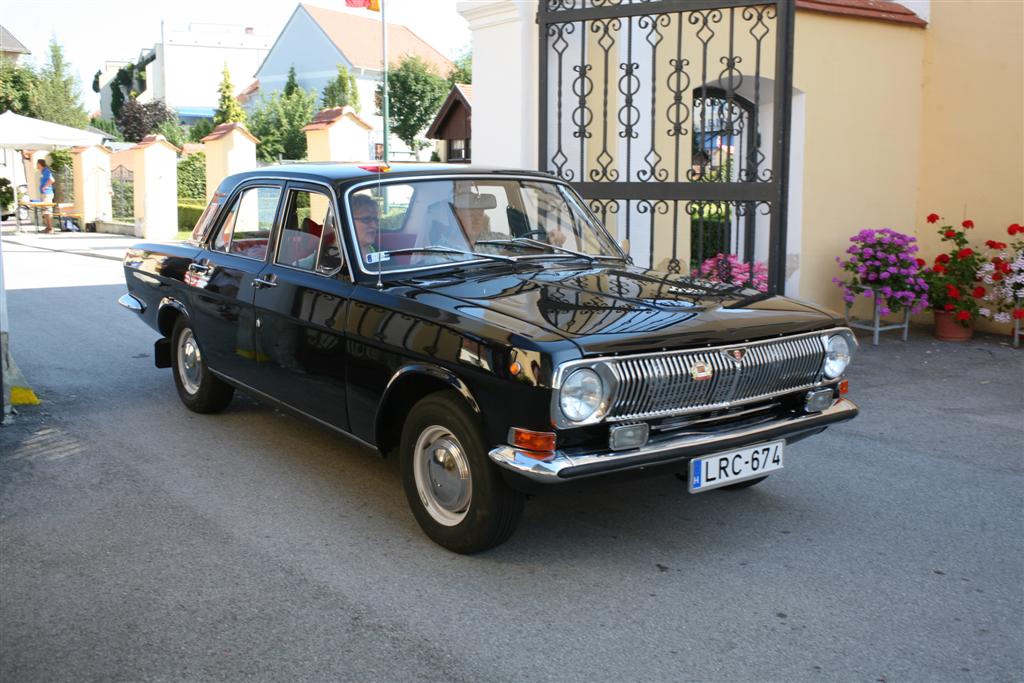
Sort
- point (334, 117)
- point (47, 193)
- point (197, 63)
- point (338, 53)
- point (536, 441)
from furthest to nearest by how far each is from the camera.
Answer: point (197, 63) → point (338, 53) → point (47, 193) → point (334, 117) → point (536, 441)

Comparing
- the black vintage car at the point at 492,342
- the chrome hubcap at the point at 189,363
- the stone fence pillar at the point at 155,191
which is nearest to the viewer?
the black vintage car at the point at 492,342

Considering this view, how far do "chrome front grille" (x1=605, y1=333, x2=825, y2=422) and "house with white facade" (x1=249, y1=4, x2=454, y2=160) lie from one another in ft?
199

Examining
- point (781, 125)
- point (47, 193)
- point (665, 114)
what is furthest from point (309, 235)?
point (47, 193)

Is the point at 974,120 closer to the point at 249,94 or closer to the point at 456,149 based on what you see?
the point at 456,149

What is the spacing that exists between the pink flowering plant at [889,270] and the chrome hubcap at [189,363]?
6432 mm

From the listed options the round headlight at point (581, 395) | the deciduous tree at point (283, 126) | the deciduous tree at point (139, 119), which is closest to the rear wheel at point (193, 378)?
the round headlight at point (581, 395)

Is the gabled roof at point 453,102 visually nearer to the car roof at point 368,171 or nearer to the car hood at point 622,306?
the car roof at point 368,171

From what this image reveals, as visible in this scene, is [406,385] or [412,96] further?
[412,96]

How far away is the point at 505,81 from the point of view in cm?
989

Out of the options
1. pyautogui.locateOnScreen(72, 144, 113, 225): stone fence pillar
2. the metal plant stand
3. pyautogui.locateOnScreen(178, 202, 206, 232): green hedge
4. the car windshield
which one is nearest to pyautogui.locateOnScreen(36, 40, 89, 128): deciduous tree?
pyautogui.locateOnScreen(72, 144, 113, 225): stone fence pillar

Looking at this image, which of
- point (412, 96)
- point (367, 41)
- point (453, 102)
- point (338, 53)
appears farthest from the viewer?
point (367, 41)

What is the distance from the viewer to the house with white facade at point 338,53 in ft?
220

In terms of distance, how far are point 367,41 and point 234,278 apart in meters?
67.6

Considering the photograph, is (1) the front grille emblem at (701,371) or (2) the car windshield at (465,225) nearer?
(1) the front grille emblem at (701,371)
